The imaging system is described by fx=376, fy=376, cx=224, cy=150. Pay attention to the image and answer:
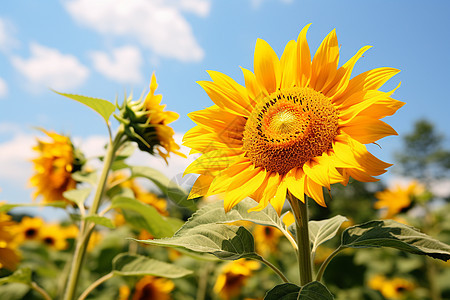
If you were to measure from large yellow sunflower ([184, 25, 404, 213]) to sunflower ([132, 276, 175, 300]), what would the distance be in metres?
2.28

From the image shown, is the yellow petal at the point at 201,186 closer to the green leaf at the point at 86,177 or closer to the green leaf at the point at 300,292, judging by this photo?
the green leaf at the point at 300,292

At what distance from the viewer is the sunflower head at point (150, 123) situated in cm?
161

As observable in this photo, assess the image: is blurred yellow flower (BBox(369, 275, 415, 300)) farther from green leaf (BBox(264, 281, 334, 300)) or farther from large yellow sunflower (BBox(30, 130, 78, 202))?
green leaf (BBox(264, 281, 334, 300))

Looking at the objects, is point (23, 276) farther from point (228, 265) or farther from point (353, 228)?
point (228, 265)

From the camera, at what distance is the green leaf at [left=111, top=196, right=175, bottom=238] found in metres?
1.46

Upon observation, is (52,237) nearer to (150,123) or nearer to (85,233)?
(85,233)

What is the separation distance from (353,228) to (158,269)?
813mm

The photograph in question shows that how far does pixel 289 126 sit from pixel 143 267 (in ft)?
3.12

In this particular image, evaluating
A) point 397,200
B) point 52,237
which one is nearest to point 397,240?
Result: point 397,200

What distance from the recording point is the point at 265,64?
981 mm

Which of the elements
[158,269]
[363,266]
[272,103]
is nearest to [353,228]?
[272,103]

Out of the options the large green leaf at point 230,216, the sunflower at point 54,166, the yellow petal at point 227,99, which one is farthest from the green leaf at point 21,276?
the yellow petal at point 227,99

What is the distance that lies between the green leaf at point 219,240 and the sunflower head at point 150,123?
74 cm

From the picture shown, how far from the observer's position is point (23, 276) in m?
1.53
